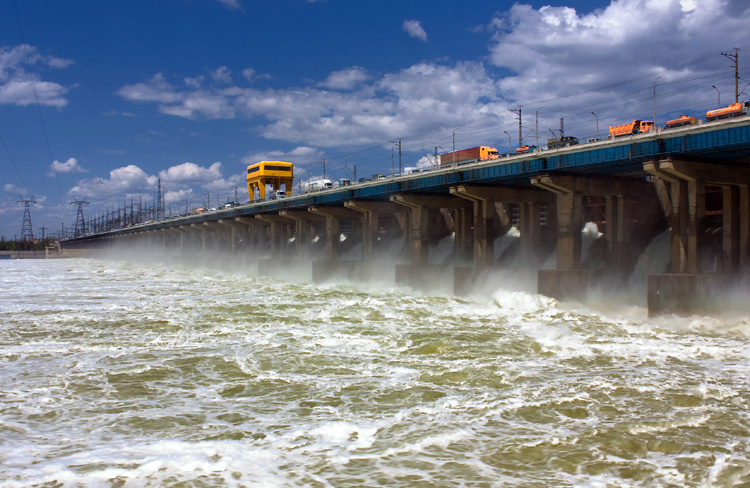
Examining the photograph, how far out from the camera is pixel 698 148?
30.6 m

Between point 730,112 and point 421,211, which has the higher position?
point 730,112

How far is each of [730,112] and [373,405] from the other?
1108 inches

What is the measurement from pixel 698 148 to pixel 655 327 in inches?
377

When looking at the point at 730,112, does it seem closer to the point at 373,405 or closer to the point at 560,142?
the point at 560,142

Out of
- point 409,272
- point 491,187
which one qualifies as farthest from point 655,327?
point 409,272

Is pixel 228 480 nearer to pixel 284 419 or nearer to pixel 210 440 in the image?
pixel 210 440

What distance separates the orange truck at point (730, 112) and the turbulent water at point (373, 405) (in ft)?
35.9

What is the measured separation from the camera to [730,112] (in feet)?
104

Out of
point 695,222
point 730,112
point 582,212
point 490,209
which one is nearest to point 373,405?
point 695,222

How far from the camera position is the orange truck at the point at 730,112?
30.5 m

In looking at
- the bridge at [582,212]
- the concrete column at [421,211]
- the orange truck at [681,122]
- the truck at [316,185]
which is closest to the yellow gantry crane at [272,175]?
the truck at [316,185]

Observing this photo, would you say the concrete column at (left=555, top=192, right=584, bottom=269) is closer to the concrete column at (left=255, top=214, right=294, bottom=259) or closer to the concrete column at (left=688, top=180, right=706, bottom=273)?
the concrete column at (left=688, top=180, right=706, bottom=273)

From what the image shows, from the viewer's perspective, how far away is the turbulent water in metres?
10.1

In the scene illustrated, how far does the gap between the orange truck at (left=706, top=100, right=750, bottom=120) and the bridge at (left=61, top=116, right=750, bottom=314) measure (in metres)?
1.91
